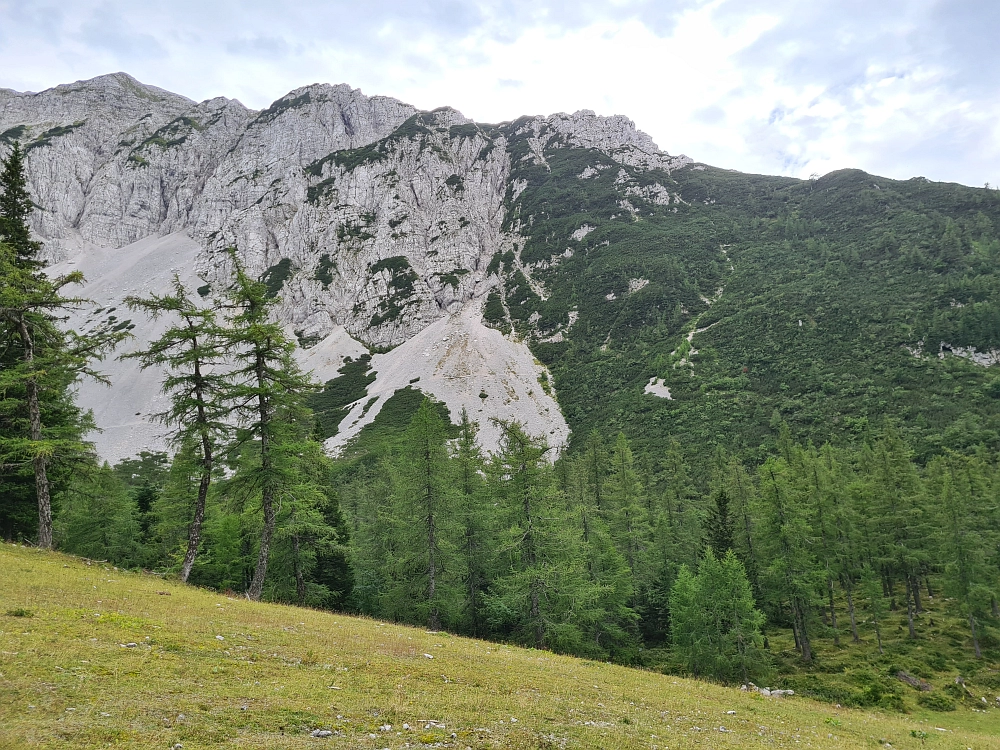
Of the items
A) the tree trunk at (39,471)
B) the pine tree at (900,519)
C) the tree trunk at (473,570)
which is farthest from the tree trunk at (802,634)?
the tree trunk at (39,471)

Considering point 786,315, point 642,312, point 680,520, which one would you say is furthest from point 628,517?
point 642,312

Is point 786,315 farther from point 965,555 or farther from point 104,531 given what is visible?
point 104,531

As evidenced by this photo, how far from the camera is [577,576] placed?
1167 inches

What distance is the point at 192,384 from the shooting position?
22.3 meters

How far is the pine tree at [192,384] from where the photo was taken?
69.3 feet

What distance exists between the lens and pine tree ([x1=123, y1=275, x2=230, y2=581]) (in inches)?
831

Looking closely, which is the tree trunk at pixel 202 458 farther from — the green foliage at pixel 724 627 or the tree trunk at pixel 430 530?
the green foliage at pixel 724 627

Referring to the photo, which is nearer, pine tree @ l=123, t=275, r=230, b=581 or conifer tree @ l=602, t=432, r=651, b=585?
pine tree @ l=123, t=275, r=230, b=581

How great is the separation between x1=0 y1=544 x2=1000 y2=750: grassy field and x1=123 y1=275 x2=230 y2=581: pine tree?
5773 millimetres

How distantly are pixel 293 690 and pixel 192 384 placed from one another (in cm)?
1827

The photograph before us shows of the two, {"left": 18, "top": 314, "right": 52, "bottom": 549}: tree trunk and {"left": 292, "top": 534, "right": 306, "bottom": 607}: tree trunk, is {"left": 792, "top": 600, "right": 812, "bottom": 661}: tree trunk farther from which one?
{"left": 18, "top": 314, "right": 52, "bottom": 549}: tree trunk

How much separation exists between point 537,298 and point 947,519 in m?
145

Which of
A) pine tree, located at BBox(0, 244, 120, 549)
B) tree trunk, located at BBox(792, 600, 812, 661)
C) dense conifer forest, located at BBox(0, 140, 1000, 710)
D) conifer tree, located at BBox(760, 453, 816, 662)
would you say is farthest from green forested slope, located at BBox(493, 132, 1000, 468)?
pine tree, located at BBox(0, 244, 120, 549)

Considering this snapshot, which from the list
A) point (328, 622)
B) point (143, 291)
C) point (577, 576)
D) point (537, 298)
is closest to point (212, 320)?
point (328, 622)
